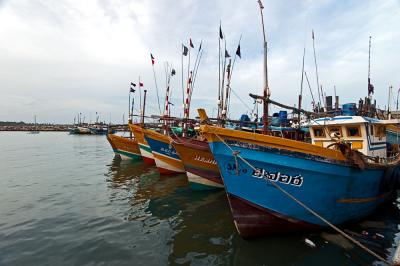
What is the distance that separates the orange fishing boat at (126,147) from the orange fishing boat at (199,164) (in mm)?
15111

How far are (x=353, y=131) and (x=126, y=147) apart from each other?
23.5m

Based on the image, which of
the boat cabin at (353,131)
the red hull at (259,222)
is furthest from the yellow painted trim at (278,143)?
the boat cabin at (353,131)

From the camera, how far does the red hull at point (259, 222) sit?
27.2 feet

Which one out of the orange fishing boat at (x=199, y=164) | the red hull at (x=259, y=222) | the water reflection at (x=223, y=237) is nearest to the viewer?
the water reflection at (x=223, y=237)

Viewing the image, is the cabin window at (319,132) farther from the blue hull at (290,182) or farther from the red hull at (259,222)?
the red hull at (259,222)

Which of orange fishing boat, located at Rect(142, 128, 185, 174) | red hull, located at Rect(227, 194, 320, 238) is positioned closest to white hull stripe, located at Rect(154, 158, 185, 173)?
orange fishing boat, located at Rect(142, 128, 185, 174)

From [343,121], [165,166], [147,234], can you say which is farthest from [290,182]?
[165,166]

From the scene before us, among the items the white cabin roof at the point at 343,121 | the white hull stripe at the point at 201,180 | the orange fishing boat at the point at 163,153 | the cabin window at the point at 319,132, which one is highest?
the white cabin roof at the point at 343,121

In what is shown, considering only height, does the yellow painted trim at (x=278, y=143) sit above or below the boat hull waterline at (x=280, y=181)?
above

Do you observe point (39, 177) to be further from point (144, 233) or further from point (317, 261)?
point (317, 261)

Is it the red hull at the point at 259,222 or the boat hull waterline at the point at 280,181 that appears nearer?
the boat hull waterline at the point at 280,181

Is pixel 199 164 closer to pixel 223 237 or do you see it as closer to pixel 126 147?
pixel 223 237

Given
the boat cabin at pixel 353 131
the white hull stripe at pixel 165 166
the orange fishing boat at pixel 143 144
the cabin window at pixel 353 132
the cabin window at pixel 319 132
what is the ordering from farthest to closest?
the orange fishing boat at pixel 143 144, the white hull stripe at pixel 165 166, the cabin window at pixel 319 132, the cabin window at pixel 353 132, the boat cabin at pixel 353 131

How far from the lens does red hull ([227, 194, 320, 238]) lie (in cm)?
829
